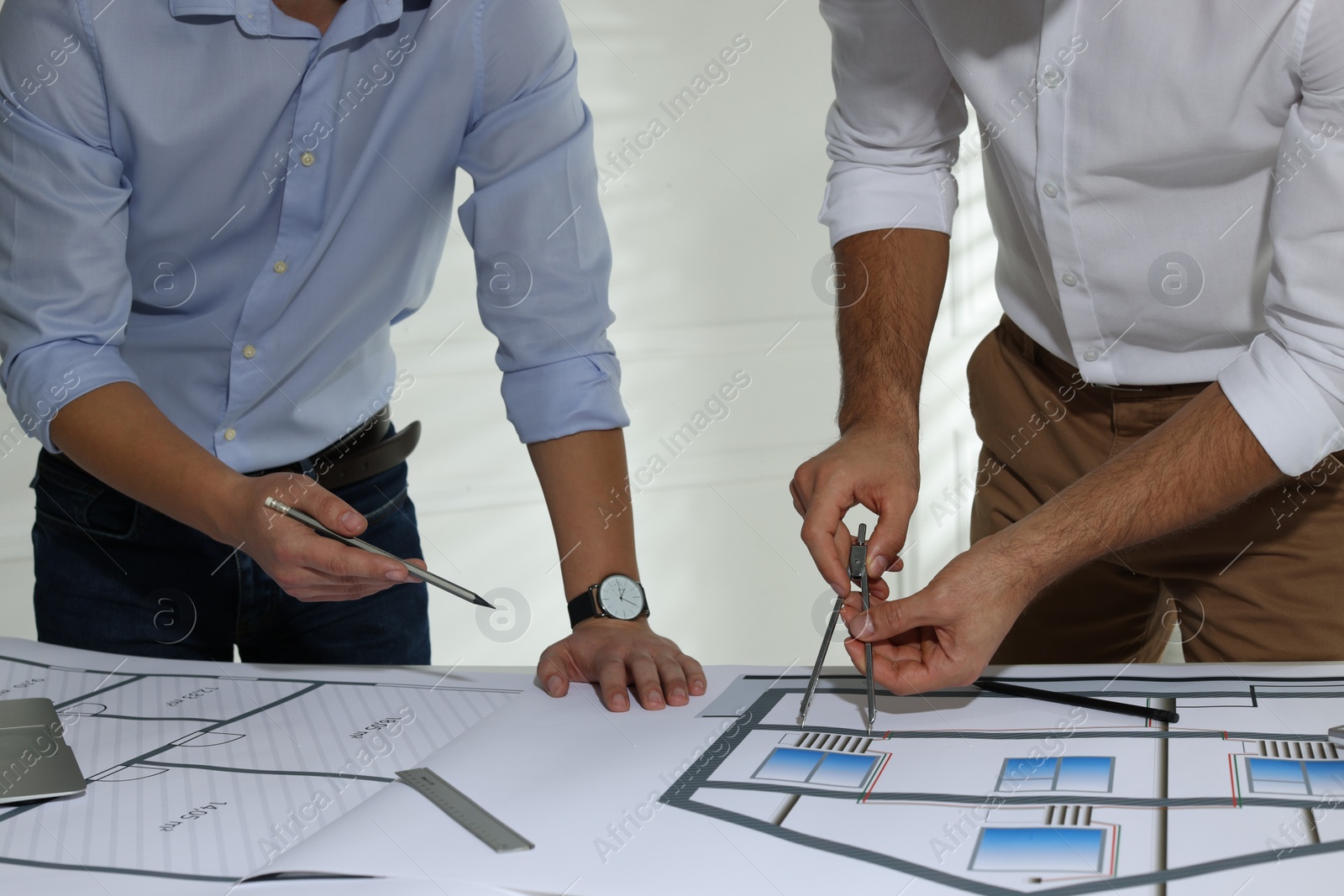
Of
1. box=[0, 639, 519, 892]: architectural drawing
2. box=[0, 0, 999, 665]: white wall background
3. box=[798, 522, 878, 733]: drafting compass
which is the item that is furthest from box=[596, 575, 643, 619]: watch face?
box=[0, 0, 999, 665]: white wall background

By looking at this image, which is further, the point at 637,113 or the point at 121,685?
the point at 637,113

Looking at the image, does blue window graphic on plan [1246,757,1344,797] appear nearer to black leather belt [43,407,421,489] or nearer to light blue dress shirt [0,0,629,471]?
light blue dress shirt [0,0,629,471]

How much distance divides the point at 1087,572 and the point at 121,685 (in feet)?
3.57

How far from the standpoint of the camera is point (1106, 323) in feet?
3.85

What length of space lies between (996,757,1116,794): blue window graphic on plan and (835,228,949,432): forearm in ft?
1.43

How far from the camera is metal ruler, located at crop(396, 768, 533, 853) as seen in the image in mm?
722

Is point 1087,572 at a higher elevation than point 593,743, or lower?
higher

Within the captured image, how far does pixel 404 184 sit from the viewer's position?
1.25 meters

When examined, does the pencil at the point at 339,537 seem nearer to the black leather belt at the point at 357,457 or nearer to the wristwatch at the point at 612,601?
the wristwatch at the point at 612,601

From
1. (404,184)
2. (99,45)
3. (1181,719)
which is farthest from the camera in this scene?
(404,184)

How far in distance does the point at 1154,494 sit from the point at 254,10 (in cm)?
102

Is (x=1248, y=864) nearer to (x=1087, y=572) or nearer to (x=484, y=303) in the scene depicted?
(x=1087, y=572)

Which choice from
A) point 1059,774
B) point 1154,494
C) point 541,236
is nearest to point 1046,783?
point 1059,774

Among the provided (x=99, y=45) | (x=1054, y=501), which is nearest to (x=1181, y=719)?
(x=1054, y=501)
